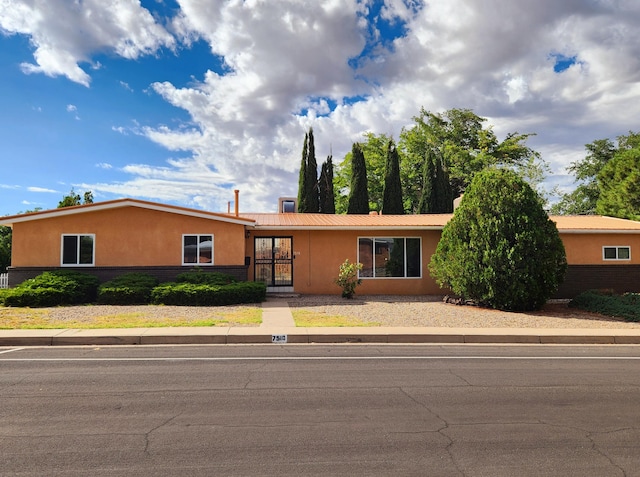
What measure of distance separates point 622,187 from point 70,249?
1216 inches

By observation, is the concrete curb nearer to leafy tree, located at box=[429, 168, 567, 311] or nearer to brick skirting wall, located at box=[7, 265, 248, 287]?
leafy tree, located at box=[429, 168, 567, 311]

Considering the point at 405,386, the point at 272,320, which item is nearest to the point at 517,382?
the point at 405,386

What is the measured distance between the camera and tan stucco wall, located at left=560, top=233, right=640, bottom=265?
1942 cm

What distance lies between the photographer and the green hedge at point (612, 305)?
13578 millimetres

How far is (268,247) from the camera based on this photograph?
63.8ft

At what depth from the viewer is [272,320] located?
1259 cm

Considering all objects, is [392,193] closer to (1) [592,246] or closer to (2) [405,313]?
(1) [592,246]

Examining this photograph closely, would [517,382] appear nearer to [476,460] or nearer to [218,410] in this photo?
[476,460]

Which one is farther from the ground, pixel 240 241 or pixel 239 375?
pixel 240 241

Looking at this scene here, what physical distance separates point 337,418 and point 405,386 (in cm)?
167

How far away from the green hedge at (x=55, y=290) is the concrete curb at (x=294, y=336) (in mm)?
4650

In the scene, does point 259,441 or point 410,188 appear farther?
point 410,188

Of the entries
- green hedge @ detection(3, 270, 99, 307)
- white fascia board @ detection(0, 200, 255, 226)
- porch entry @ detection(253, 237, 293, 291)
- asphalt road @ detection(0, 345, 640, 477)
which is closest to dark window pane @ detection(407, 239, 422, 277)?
porch entry @ detection(253, 237, 293, 291)

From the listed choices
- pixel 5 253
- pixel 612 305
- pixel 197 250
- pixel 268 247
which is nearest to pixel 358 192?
pixel 268 247
